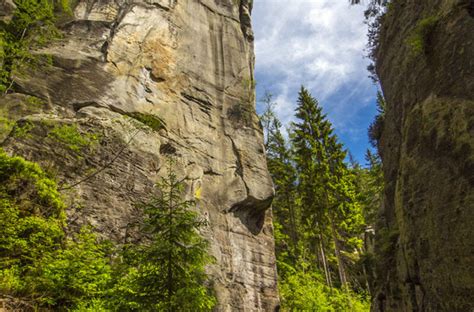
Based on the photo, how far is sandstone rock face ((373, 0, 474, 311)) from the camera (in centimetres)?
730

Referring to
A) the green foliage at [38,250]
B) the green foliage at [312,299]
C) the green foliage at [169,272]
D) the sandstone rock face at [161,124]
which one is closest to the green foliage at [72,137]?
the sandstone rock face at [161,124]

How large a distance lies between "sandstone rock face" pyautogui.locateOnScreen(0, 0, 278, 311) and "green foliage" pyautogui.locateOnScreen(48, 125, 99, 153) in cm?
6

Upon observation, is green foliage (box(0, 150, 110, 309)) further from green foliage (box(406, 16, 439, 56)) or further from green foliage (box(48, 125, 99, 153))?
green foliage (box(406, 16, 439, 56))

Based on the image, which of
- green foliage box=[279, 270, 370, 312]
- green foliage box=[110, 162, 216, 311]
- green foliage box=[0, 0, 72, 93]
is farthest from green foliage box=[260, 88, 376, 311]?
green foliage box=[0, 0, 72, 93]

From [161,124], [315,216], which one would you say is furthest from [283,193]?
[161,124]

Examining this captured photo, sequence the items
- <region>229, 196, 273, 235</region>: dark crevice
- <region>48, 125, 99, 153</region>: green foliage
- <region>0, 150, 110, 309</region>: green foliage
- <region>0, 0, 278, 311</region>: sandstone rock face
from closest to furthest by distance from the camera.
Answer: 1. <region>0, 150, 110, 309</region>: green foliage
2. <region>48, 125, 99, 153</region>: green foliage
3. <region>0, 0, 278, 311</region>: sandstone rock face
4. <region>229, 196, 273, 235</region>: dark crevice

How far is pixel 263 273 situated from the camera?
65.5 feet

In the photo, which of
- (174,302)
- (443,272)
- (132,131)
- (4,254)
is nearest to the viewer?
(174,302)

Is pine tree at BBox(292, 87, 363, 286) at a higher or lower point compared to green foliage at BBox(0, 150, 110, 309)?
higher

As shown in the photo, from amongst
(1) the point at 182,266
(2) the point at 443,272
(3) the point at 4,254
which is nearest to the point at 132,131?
(3) the point at 4,254

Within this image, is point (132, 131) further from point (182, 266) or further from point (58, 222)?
point (182, 266)

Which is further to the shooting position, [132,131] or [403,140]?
[132,131]

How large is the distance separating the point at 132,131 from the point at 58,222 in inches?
285

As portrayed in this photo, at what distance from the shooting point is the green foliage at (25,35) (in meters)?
15.1
